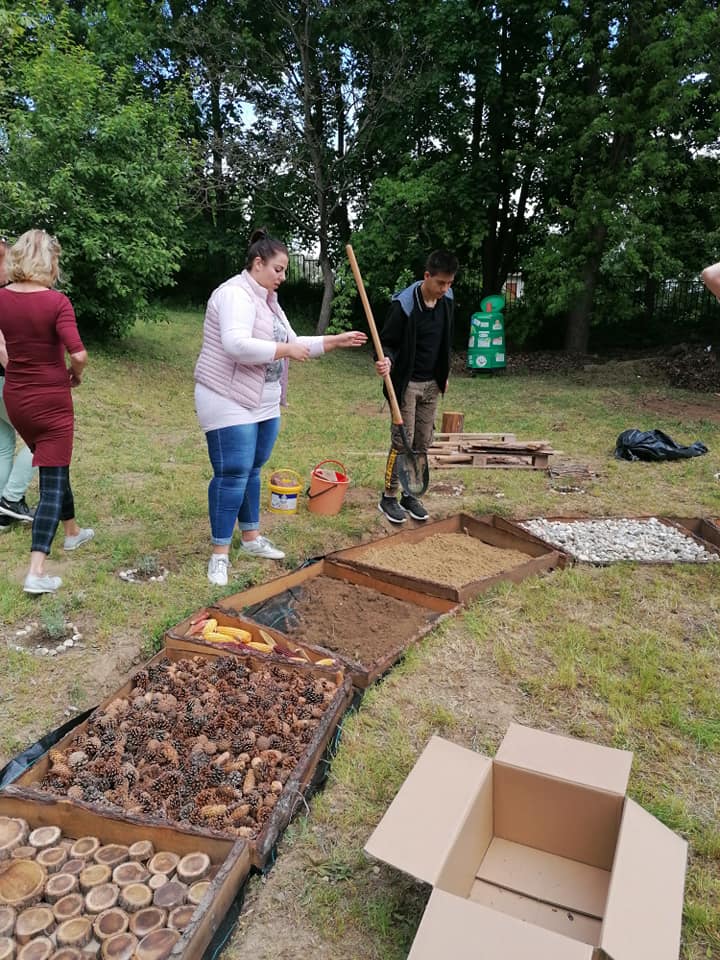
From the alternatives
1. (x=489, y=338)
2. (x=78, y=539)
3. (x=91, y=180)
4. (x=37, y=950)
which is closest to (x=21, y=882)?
(x=37, y=950)

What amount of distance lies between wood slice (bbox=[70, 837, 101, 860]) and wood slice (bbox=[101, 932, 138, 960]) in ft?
0.92

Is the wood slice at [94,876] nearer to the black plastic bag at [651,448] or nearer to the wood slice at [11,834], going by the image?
the wood slice at [11,834]

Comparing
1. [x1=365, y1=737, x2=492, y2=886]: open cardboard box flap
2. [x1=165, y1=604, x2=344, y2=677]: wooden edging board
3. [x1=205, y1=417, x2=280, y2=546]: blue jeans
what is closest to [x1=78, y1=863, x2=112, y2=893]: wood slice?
[x1=365, y1=737, x2=492, y2=886]: open cardboard box flap

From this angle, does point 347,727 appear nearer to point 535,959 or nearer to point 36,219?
point 535,959

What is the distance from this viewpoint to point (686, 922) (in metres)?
1.72

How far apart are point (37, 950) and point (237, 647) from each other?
1306 mm

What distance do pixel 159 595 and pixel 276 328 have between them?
1525mm

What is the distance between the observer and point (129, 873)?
5.72 feet

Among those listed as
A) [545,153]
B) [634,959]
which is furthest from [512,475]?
[545,153]

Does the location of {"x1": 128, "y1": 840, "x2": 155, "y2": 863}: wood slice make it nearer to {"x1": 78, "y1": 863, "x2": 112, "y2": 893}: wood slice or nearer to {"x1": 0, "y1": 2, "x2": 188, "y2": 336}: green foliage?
{"x1": 78, "y1": 863, "x2": 112, "y2": 893}: wood slice

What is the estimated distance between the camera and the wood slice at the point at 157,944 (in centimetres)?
152

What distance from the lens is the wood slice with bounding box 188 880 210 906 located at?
1657mm

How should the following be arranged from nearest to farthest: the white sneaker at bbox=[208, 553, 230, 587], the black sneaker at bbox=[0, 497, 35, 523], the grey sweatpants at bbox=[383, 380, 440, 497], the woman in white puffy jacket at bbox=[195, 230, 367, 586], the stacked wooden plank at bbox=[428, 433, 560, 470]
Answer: the woman in white puffy jacket at bbox=[195, 230, 367, 586], the white sneaker at bbox=[208, 553, 230, 587], the black sneaker at bbox=[0, 497, 35, 523], the grey sweatpants at bbox=[383, 380, 440, 497], the stacked wooden plank at bbox=[428, 433, 560, 470]

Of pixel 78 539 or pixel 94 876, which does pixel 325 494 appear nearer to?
pixel 78 539
